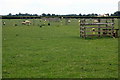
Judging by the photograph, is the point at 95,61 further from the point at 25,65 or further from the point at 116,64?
the point at 25,65

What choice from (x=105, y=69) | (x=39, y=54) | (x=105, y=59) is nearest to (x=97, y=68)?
(x=105, y=69)

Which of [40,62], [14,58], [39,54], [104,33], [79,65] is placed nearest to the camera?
[79,65]

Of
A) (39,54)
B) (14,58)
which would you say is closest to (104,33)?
(39,54)

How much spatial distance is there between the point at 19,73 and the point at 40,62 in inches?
107

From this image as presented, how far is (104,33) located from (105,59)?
15.3 metres

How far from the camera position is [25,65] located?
1334 cm

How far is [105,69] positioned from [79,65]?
4.47 feet

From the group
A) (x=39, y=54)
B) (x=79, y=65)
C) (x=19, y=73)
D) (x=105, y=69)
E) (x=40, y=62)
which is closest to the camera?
(x=19, y=73)

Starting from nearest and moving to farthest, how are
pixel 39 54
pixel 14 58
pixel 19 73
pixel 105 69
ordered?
pixel 19 73
pixel 105 69
pixel 14 58
pixel 39 54

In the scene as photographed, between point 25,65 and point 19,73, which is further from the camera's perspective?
point 25,65

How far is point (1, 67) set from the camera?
1298cm

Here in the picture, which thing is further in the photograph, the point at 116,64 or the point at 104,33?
the point at 104,33

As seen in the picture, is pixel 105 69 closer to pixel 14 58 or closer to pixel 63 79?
pixel 63 79

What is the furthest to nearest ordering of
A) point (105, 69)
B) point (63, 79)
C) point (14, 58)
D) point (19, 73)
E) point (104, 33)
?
point (104, 33) < point (14, 58) < point (105, 69) < point (19, 73) < point (63, 79)
